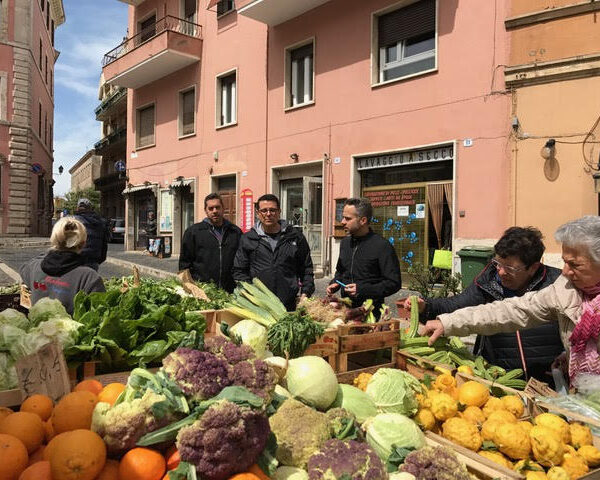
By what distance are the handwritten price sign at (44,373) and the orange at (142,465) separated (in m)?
0.57

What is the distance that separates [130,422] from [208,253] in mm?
3827

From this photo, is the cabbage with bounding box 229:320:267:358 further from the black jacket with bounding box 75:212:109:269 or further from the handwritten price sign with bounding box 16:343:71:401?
the black jacket with bounding box 75:212:109:269

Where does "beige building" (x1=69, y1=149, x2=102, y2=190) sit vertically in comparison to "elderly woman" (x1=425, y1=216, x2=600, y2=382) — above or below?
above

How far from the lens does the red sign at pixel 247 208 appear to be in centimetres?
1553

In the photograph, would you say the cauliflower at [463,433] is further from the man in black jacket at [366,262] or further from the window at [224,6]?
the window at [224,6]

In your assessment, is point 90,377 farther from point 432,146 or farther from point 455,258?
point 432,146

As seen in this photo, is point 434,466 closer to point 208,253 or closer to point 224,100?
point 208,253

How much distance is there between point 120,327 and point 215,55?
53.7 ft

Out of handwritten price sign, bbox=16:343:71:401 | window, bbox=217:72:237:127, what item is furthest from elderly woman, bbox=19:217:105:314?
window, bbox=217:72:237:127

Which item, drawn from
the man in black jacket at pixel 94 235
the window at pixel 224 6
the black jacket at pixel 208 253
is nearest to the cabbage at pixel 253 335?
the black jacket at pixel 208 253

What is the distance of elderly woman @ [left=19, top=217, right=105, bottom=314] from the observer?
11.1 ft

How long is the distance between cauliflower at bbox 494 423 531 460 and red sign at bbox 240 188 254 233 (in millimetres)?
13604

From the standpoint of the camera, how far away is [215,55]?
55.7 ft

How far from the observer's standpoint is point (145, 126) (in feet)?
69.9
